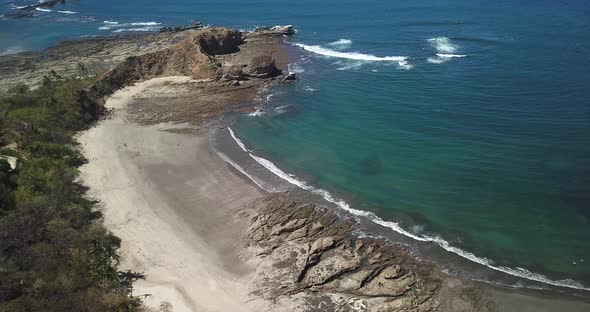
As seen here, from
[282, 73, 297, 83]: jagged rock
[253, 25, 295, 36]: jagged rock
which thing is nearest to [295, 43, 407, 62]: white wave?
[253, 25, 295, 36]: jagged rock

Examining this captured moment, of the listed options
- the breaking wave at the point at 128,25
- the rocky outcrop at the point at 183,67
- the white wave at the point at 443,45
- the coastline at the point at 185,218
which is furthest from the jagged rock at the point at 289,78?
the breaking wave at the point at 128,25

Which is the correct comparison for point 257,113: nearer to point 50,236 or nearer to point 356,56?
point 356,56

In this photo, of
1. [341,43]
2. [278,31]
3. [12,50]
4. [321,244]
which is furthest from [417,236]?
[12,50]

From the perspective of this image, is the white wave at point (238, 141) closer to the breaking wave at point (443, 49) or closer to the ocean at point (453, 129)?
the ocean at point (453, 129)

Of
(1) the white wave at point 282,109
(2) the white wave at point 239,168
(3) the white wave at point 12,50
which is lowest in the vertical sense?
(2) the white wave at point 239,168

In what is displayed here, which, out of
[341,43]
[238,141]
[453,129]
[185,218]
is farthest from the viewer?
[341,43]

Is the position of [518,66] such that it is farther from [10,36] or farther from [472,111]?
[10,36]
